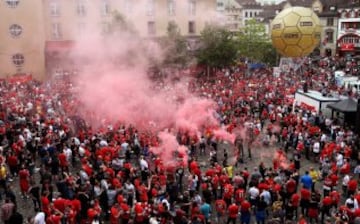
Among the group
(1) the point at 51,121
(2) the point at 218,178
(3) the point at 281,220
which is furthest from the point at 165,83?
(3) the point at 281,220

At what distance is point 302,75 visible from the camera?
33250mm

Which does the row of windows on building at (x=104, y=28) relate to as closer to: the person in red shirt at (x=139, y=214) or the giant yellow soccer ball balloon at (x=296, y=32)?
the giant yellow soccer ball balloon at (x=296, y=32)

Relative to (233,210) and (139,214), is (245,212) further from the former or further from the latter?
(139,214)

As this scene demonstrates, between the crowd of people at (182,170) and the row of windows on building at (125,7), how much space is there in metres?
5.49

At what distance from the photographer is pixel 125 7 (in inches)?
920

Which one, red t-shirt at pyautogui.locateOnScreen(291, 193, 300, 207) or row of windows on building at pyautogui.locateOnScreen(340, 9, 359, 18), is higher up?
row of windows on building at pyautogui.locateOnScreen(340, 9, 359, 18)

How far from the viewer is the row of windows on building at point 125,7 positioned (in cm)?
2356

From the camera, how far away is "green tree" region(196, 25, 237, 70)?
117 ft

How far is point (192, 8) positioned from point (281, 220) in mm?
23961

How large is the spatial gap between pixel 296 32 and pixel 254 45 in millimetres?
30401

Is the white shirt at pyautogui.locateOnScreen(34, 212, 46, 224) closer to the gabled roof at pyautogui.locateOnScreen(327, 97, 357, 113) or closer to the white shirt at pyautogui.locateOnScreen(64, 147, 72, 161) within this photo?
the white shirt at pyautogui.locateOnScreen(64, 147, 72, 161)

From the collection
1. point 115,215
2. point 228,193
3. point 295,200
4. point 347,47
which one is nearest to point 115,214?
point 115,215

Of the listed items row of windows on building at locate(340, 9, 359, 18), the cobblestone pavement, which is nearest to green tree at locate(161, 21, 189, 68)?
the cobblestone pavement

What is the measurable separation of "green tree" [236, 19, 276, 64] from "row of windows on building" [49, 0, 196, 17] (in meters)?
14.9
